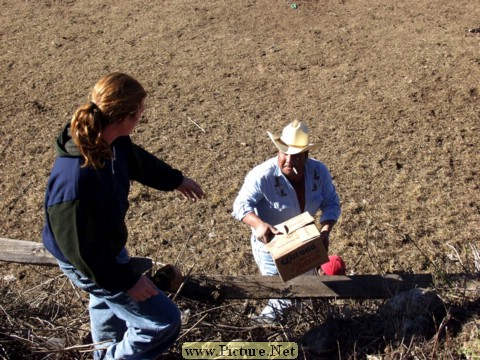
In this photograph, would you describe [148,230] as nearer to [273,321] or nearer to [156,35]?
[273,321]

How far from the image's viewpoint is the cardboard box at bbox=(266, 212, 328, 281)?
3.24 m

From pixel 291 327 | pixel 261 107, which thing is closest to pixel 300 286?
pixel 291 327

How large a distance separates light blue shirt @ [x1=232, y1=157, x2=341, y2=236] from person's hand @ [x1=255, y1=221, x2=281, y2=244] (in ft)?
0.56

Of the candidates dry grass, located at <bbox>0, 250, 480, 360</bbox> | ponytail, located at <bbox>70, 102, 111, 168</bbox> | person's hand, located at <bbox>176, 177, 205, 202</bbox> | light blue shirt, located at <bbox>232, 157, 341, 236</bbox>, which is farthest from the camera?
light blue shirt, located at <bbox>232, 157, 341, 236</bbox>

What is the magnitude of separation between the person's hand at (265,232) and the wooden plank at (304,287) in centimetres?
25

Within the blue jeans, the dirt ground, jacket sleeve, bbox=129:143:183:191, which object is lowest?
the dirt ground

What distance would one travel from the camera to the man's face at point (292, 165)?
3.55 meters

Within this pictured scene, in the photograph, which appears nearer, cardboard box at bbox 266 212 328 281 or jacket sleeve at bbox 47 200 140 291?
jacket sleeve at bbox 47 200 140 291

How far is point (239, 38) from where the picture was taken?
9.08 meters

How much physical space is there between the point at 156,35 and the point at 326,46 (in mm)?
2698

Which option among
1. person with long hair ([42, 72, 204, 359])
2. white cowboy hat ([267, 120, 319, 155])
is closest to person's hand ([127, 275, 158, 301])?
person with long hair ([42, 72, 204, 359])

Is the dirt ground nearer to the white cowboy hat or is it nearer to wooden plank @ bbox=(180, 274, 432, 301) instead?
wooden plank @ bbox=(180, 274, 432, 301)

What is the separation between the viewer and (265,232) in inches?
136

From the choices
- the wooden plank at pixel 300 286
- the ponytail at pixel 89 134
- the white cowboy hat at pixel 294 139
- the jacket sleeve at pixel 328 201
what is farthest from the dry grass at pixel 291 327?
the ponytail at pixel 89 134
